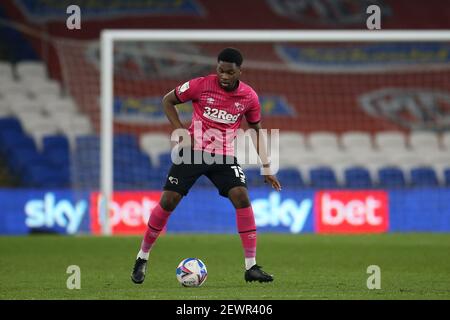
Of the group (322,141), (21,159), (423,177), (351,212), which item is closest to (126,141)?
(21,159)

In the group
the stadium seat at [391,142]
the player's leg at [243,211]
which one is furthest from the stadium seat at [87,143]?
the player's leg at [243,211]

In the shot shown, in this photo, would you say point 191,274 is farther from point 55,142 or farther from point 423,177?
point 423,177

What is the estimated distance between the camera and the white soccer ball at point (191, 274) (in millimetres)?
8336

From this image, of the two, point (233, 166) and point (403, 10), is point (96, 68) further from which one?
point (233, 166)

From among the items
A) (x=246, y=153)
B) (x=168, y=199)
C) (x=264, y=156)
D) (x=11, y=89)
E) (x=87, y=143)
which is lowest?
(x=168, y=199)

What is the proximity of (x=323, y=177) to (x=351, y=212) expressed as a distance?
3.39 metres

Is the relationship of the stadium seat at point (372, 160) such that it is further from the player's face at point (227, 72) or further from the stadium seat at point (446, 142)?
the player's face at point (227, 72)

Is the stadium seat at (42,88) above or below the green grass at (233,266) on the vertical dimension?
above

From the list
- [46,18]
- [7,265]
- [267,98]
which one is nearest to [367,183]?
[267,98]

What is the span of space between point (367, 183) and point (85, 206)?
631 centimetres

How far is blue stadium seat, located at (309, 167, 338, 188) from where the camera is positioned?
2027 centimetres

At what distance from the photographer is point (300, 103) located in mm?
24562

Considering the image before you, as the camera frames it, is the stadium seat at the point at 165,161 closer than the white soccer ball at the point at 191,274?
No

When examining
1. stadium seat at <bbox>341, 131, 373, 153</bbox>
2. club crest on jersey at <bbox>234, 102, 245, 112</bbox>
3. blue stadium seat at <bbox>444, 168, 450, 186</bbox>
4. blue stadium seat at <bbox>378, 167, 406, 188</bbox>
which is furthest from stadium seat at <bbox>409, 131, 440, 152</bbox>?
club crest on jersey at <bbox>234, 102, 245, 112</bbox>
